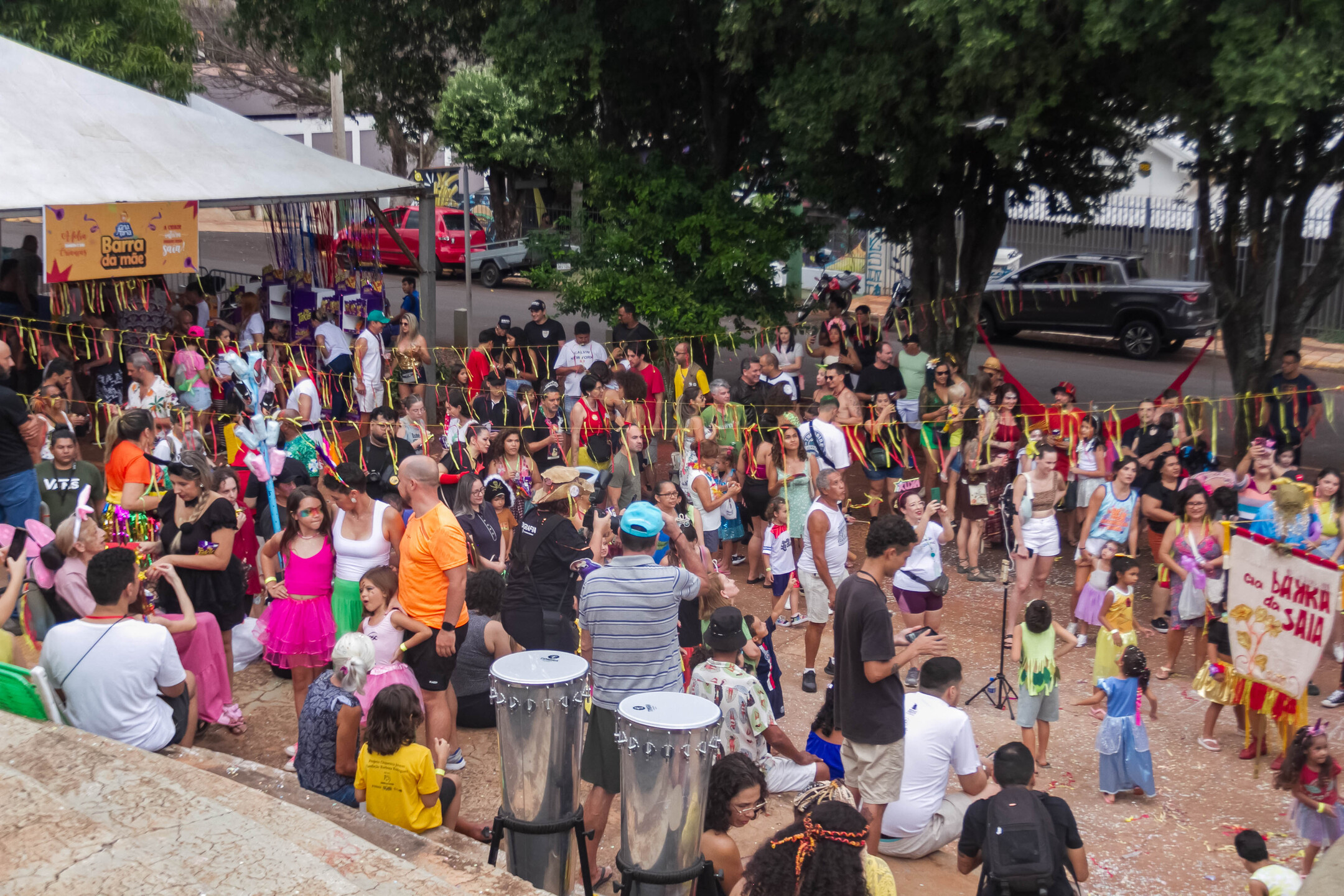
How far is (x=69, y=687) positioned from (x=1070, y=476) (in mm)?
8044

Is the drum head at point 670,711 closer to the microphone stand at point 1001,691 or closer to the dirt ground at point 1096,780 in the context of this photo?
the dirt ground at point 1096,780

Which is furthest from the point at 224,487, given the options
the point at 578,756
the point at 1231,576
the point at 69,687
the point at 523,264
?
the point at 523,264

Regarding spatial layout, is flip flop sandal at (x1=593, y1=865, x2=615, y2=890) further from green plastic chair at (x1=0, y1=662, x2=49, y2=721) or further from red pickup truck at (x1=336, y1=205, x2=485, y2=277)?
red pickup truck at (x1=336, y1=205, x2=485, y2=277)

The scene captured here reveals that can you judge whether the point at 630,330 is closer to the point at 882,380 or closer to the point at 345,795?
the point at 882,380

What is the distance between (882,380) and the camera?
39.2 ft

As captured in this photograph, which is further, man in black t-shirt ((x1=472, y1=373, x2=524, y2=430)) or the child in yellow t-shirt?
man in black t-shirt ((x1=472, y1=373, x2=524, y2=430))

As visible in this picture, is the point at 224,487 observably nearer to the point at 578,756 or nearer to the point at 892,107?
the point at 578,756

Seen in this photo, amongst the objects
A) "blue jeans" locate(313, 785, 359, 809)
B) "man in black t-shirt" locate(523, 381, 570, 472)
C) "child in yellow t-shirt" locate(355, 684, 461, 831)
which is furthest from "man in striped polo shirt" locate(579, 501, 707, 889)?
"man in black t-shirt" locate(523, 381, 570, 472)

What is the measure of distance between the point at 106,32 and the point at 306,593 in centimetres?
1354

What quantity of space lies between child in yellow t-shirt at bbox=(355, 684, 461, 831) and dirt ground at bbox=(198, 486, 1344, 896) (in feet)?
3.58

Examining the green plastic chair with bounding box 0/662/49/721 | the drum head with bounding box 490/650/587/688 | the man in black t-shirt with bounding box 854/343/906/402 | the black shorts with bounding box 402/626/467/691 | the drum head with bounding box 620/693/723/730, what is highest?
the man in black t-shirt with bounding box 854/343/906/402

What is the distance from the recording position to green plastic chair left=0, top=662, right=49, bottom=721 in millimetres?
4984

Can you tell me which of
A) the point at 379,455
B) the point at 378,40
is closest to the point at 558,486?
the point at 379,455

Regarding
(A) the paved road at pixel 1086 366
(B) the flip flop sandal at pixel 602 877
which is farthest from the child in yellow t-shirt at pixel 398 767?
(A) the paved road at pixel 1086 366
